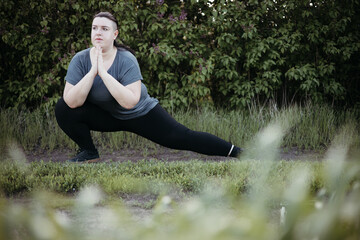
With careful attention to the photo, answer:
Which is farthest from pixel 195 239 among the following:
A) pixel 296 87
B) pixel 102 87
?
pixel 296 87

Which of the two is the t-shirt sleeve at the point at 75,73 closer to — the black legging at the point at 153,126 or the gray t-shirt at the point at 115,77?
the gray t-shirt at the point at 115,77

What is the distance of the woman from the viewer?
3.44 m

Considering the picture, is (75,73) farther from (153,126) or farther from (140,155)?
(140,155)

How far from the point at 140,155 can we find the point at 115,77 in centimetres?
152

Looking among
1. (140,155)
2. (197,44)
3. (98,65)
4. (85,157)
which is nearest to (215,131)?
(140,155)

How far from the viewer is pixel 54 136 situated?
4945 mm

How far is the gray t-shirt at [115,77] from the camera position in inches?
136

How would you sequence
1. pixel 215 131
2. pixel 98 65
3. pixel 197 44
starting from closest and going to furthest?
pixel 98 65
pixel 215 131
pixel 197 44

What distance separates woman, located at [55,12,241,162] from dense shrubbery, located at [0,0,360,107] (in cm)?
186

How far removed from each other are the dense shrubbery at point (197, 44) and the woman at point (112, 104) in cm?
186

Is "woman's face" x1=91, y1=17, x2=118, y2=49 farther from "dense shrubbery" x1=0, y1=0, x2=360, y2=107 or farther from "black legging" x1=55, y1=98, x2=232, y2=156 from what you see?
"dense shrubbery" x1=0, y1=0, x2=360, y2=107

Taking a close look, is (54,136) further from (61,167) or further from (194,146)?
(194,146)

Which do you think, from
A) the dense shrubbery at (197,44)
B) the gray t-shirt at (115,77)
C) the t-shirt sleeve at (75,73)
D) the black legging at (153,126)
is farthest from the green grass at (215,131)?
the t-shirt sleeve at (75,73)

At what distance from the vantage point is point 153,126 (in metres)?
3.54
